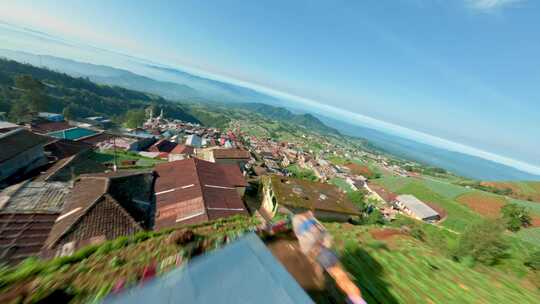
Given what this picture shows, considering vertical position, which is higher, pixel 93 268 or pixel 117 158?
pixel 93 268

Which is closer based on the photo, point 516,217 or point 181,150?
point 516,217

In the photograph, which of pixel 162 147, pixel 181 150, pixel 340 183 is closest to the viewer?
pixel 181 150

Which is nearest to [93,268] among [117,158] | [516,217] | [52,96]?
[117,158]

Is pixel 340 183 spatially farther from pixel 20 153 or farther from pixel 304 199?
pixel 20 153

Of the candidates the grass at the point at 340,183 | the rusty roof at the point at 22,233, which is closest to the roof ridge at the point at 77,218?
the rusty roof at the point at 22,233

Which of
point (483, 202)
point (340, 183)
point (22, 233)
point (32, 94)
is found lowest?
point (340, 183)

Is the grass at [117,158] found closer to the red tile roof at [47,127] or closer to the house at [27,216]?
the house at [27,216]
